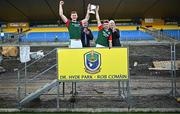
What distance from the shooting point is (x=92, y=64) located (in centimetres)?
1103

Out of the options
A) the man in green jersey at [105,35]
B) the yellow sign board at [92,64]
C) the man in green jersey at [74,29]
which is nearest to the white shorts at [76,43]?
the man in green jersey at [74,29]

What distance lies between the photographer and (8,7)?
3519 centimetres

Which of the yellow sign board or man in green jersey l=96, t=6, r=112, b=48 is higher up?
man in green jersey l=96, t=6, r=112, b=48

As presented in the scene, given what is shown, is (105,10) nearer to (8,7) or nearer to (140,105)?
(8,7)

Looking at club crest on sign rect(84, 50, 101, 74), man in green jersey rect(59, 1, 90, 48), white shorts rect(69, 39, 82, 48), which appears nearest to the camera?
club crest on sign rect(84, 50, 101, 74)

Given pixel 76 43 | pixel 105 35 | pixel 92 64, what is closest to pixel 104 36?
pixel 105 35

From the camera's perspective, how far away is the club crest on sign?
1102 centimetres

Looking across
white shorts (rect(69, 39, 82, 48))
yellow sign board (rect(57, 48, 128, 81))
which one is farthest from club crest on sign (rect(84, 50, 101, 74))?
white shorts (rect(69, 39, 82, 48))

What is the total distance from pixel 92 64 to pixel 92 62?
58 mm

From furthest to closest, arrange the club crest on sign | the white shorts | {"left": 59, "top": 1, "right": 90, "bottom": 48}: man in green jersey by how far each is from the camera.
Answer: the white shorts
{"left": 59, "top": 1, "right": 90, "bottom": 48}: man in green jersey
the club crest on sign

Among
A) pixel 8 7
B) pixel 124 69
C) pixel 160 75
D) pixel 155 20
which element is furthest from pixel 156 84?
pixel 155 20

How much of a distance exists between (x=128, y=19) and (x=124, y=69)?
1167 inches

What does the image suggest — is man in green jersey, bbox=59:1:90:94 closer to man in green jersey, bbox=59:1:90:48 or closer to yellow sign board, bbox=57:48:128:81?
man in green jersey, bbox=59:1:90:48

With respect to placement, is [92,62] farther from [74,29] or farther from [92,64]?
[74,29]
